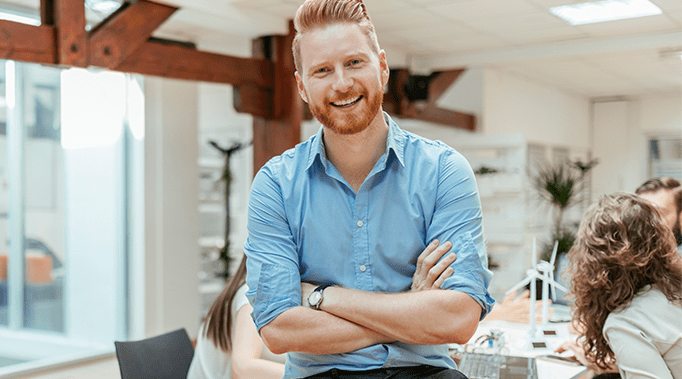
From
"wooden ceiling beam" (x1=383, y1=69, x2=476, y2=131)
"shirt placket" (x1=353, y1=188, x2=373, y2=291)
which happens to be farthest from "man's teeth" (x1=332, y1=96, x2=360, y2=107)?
"wooden ceiling beam" (x1=383, y1=69, x2=476, y2=131)

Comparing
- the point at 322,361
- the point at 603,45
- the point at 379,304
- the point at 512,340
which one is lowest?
the point at 512,340

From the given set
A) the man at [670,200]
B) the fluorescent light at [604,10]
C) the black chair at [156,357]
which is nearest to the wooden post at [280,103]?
the fluorescent light at [604,10]

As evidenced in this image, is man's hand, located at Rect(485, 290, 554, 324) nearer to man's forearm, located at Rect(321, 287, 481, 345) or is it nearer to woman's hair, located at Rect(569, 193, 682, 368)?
woman's hair, located at Rect(569, 193, 682, 368)

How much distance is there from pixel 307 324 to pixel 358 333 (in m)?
0.11

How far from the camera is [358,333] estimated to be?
4.68 ft

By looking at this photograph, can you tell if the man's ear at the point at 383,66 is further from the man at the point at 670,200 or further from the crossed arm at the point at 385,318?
the man at the point at 670,200

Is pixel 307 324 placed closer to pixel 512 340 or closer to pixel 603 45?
pixel 512 340

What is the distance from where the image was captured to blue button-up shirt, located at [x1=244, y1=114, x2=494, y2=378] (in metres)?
1.45

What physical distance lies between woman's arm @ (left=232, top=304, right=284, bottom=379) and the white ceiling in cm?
279

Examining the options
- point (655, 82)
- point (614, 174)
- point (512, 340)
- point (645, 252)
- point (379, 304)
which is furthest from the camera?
point (614, 174)

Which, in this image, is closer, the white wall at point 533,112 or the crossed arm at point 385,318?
the crossed arm at point 385,318

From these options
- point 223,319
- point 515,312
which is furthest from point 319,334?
point 515,312

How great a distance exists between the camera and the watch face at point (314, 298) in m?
1.44

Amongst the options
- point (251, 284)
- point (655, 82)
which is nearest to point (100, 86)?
point (251, 284)
